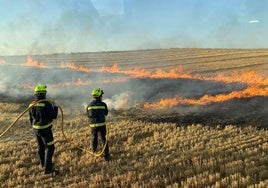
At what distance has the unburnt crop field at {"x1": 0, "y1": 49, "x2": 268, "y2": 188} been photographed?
36.5ft

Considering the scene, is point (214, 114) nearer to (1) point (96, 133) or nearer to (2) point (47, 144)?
(1) point (96, 133)

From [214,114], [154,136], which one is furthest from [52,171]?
[214,114]

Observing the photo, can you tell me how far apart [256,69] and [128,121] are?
2200cm

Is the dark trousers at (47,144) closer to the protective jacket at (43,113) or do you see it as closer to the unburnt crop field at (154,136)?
the protective jacket at (43,113)

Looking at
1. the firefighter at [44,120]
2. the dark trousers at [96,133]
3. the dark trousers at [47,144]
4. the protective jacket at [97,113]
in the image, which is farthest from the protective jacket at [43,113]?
the dark trousers at [96,133]

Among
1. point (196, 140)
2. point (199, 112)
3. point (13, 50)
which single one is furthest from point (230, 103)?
point (13, 50)

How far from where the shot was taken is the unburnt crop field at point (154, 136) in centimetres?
1112

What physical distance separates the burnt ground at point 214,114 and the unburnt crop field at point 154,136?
43 mm

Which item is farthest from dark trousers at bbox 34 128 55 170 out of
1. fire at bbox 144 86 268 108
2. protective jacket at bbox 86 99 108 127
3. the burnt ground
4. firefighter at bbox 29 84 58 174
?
fire at bbox 144 86 268 108

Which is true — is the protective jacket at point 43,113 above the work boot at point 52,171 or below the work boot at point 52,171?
above

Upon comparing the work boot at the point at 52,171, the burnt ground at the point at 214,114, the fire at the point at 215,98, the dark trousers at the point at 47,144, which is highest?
the fire at the point at 215,98

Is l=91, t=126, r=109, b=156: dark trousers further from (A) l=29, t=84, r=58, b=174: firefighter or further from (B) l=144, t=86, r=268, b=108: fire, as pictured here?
(B) l=144, t=86, r=268, b=108: fire

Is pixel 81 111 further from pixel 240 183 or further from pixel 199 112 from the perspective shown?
pixel 240 183

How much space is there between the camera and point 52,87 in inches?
1379
